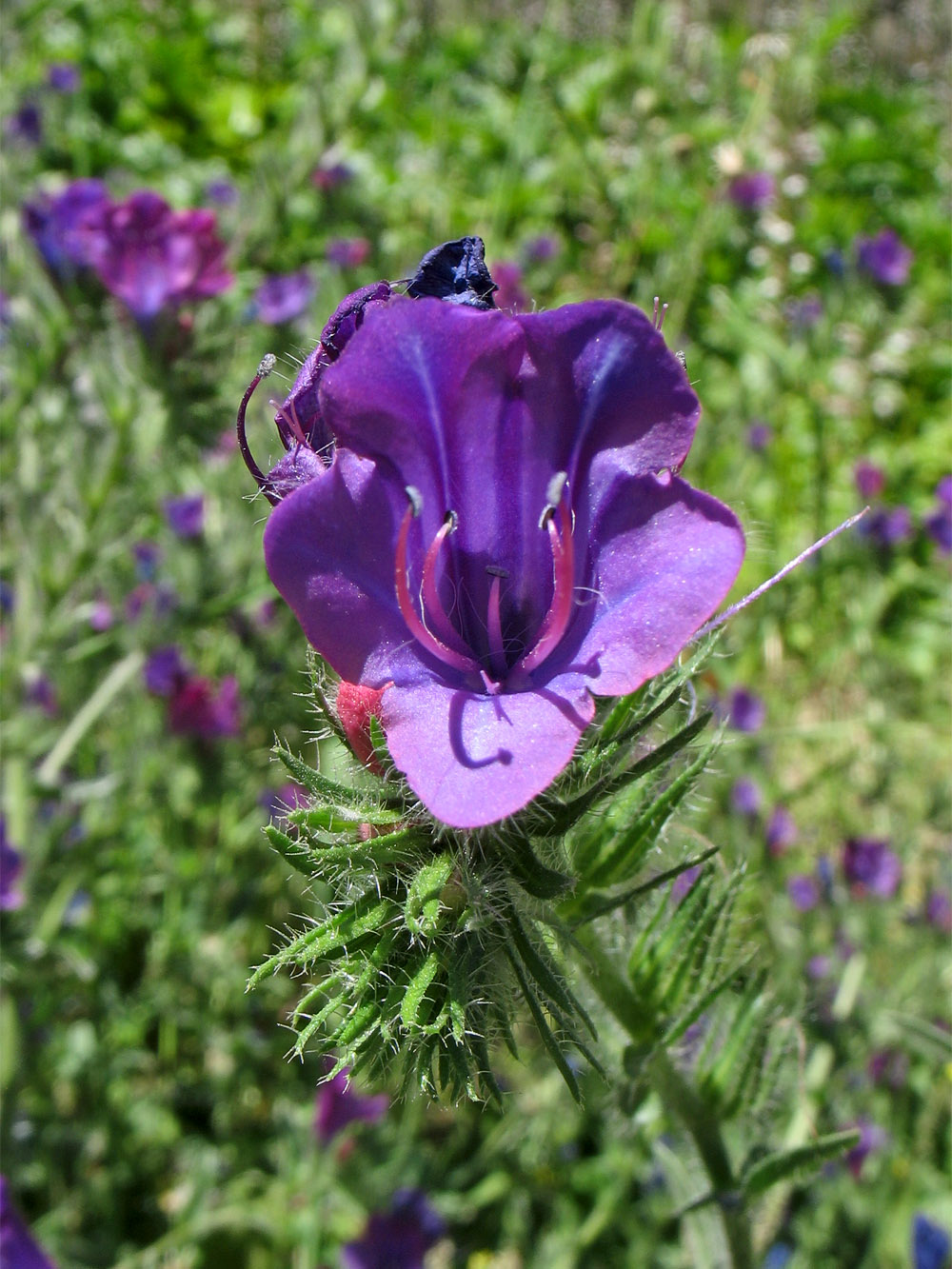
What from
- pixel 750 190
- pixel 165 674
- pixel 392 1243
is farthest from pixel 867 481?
pixel 392 1243

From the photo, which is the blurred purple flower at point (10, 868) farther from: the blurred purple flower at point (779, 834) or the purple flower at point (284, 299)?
the blurred purple flower at point (779, 834)

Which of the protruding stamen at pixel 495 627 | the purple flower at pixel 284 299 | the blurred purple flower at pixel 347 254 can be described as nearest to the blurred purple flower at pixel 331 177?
the blurred purple flower at pixel 347 254

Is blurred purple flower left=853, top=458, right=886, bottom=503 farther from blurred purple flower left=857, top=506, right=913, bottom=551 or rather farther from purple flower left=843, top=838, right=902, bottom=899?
purple flower left=843, top=838, right=902, bottom=899

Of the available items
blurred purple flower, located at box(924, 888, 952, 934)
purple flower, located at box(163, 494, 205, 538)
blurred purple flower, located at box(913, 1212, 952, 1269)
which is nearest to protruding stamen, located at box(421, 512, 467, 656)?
blurred purple flower, located at box(913, 1212, 952, 1269)

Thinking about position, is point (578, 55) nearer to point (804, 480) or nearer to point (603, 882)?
point (804, 480)

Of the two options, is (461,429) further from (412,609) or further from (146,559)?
(146,559)
